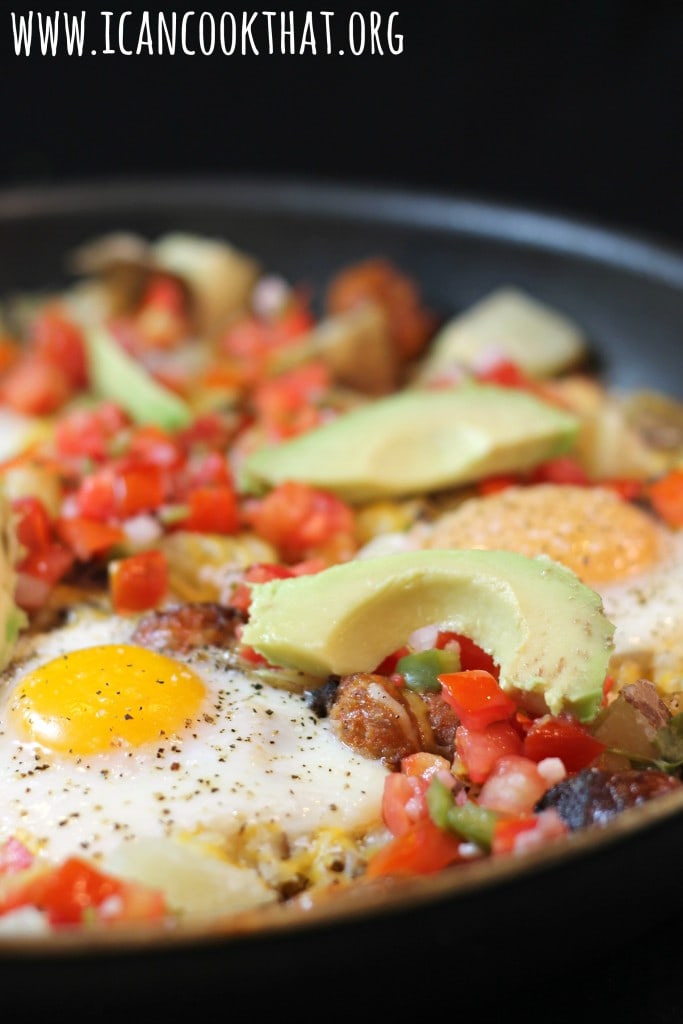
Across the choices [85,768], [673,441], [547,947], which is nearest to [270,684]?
[85,768]

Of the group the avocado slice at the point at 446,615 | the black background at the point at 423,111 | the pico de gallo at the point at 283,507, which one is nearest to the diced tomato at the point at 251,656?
the pico de gallo at the point at 283,507

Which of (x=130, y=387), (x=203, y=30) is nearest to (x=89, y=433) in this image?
(x=130, y=387)

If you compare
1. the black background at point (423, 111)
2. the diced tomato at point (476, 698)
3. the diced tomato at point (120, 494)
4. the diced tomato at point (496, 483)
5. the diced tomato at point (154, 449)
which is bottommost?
the diced tomato at point (476, 698)

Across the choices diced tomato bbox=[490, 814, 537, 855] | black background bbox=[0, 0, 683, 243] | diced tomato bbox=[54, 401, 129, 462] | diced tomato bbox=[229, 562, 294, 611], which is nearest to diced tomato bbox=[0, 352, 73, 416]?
diced tomato bbox=[54, 401, 129, 462]

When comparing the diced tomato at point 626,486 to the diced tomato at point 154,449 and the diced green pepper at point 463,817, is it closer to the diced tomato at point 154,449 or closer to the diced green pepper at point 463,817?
the diced tomato at point 154,449

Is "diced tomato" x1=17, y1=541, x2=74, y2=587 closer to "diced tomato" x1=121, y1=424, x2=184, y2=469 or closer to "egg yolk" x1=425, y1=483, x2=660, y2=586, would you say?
"diced tomato" x1=121, y1=424, x2=184, y2=469

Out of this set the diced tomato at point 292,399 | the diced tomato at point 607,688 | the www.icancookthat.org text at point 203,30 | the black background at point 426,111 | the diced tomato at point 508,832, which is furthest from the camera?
the black background at point 426,111
